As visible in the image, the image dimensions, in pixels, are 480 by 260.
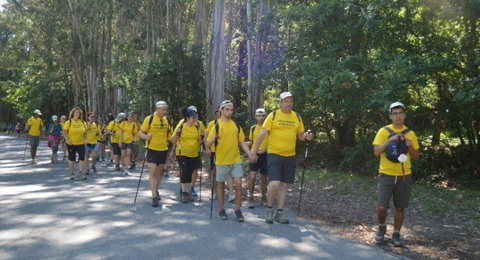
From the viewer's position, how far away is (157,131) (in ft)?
32.5

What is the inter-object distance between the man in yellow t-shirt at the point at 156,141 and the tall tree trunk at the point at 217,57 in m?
7.98

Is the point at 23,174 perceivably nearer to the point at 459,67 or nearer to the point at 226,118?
the point at 226,118

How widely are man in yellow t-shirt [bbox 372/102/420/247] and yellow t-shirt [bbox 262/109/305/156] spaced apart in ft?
4.91

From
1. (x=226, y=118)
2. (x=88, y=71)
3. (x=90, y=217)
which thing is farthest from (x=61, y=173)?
(x=88, y=71)

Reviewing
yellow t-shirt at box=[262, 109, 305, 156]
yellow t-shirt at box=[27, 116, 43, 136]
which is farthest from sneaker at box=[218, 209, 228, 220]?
yellow t-shirt at box=[27, 116, 43, 136]

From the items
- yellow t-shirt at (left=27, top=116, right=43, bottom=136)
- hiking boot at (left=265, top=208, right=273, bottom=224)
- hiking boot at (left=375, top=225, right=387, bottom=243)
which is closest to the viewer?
hiking boot at (left=375, top=225, right=387, bottom=243)

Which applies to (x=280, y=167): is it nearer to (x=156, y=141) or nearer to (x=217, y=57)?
(x=156, y=141)

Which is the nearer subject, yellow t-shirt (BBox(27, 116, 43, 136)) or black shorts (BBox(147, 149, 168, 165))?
black shorts (BBox(147, 149, 168, 165))

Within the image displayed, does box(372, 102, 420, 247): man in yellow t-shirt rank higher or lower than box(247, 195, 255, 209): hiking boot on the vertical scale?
higher

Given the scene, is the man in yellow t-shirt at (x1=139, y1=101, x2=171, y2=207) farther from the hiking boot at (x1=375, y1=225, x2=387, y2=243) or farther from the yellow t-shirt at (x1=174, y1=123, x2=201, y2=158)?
the hiking boot at (x1=375, y1=225, x2=387, y2=243)

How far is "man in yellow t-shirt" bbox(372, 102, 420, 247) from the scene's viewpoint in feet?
21.9

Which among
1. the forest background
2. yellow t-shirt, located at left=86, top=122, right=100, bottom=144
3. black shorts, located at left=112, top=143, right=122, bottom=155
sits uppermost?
the forest background

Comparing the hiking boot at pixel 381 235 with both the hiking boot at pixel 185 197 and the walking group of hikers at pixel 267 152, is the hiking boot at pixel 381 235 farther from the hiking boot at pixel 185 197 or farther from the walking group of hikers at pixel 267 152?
the hiking boot at pixel 185 197

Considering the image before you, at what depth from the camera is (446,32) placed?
1245cm
